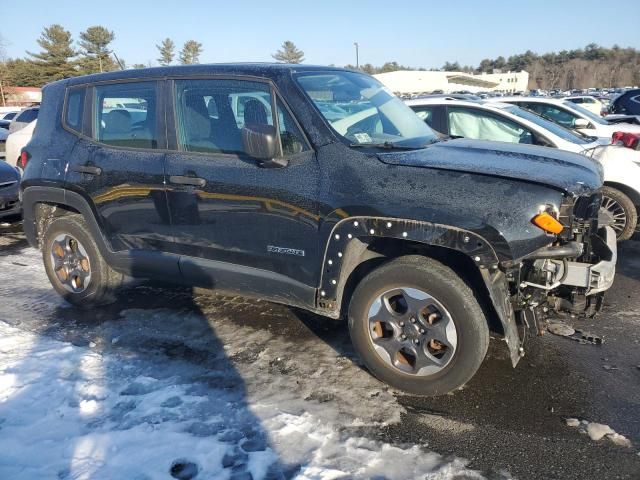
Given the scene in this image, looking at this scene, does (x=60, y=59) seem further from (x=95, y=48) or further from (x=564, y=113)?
(x=564, y=113)

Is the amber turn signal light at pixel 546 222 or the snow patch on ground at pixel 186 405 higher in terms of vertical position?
the amber turn signal light at pixel 546 222

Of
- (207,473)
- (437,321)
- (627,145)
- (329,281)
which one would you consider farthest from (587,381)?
(627,145)

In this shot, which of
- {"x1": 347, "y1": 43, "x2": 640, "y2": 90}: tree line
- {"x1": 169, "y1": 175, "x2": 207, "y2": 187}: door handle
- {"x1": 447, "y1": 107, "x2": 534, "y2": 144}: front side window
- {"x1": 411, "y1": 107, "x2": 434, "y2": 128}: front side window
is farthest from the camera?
{"x1": 347, "y1": 43, "x2": 640, "y2": 90}: tree line

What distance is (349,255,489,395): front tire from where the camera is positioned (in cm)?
294

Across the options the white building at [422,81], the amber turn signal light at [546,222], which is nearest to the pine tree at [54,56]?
the white building at [422,81]

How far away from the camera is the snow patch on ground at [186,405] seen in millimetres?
2543

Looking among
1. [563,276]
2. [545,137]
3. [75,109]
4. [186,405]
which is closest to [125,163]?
[75,109]

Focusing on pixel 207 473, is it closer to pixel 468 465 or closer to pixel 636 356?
pixel 468 465

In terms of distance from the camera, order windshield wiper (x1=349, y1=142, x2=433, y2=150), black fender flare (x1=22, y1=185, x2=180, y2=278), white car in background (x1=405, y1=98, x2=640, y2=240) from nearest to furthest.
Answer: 1. windshield wiper (x1=349, y1=142, x2=433, y2=150)
2. black fender flare (x1=22, y1=185, x2=180, y2=278)
3. white car in background (x1=405, y1=98, x2=640, y2=240)

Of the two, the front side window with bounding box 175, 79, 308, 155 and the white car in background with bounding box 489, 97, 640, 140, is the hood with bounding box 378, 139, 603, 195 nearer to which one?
the front side window with bounding box 175, 79, 308, 155

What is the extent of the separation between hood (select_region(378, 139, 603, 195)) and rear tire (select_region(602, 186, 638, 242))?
114 inches

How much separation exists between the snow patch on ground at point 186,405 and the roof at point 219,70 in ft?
6.54

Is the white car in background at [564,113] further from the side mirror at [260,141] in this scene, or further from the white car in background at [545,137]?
the side mirror at [260,141]

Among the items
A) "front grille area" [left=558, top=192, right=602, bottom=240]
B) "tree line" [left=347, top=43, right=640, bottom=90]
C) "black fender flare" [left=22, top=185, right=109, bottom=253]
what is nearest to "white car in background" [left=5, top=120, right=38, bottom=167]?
"black fender flare" [left=22, top=185, right=109, bottom=253]
